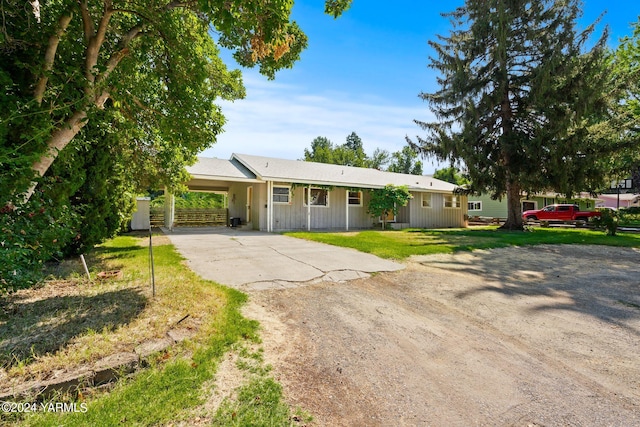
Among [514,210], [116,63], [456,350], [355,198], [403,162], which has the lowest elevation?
[456,350]

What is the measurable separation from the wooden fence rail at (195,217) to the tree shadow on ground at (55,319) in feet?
50.1

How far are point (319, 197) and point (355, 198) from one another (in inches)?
98.5

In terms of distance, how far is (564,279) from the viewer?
6086 mm

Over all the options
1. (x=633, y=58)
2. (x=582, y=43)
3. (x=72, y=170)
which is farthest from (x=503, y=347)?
(x=633, y=58)

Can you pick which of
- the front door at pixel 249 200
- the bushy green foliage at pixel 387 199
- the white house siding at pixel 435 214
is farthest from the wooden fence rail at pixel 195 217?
the white house siding at pixel 435 214

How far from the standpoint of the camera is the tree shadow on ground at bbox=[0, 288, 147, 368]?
104 inches

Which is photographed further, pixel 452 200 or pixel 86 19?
pixel 452 200

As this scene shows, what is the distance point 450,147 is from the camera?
16984 mm

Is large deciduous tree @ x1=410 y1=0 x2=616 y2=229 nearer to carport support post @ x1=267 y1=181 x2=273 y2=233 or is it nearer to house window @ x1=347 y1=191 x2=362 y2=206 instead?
house window @ x1=347 y1=191 x2=362 y2=206

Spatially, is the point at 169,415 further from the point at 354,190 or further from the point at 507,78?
the point at 507,78

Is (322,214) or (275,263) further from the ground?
(322,214)

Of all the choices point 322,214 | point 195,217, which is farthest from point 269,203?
point 195,217

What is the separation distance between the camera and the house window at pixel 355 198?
1761 centimetres

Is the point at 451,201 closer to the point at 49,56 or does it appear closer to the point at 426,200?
the point at 426,200
